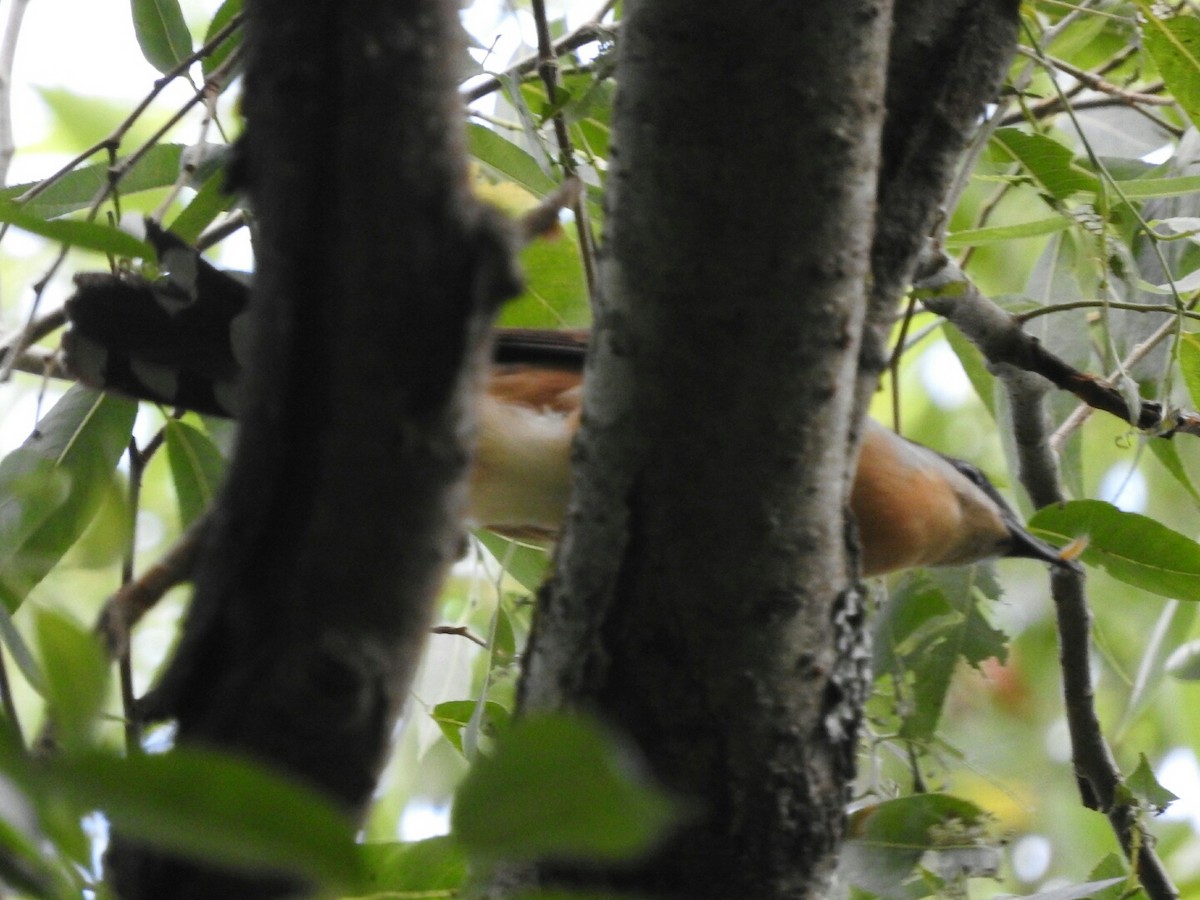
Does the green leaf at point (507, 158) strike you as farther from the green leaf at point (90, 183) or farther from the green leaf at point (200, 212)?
the green leaf at point (90, 183)

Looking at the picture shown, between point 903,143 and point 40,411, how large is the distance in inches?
43.7

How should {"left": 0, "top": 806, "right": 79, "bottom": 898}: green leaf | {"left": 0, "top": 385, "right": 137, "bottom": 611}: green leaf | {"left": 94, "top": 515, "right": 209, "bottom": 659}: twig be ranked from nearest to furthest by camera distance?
{"left": 0, "top": 806, "right": 79, "bottom": 898}: green leaf
{"left": 94, "top": 515, "right": 209, "bottom": 659}: twig
{"left": 0, "top": 385, "right": 137, "bottom": 611}: green leaf

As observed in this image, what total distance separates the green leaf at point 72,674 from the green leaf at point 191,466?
1.11 meters

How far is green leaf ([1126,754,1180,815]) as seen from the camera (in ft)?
4.88

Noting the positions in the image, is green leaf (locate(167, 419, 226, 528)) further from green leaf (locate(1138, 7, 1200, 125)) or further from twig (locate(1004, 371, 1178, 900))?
green leaf (locate(1138, 7, 1200, 125))

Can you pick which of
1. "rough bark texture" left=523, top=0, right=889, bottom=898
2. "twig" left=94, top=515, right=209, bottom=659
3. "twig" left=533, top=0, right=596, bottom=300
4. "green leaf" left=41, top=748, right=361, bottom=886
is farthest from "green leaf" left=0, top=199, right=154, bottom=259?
"twig" left=533, top=0, right=596, bottom=300

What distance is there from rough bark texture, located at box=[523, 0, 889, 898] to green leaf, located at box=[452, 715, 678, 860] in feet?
1.41

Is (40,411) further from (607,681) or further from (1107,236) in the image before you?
(1107,236)

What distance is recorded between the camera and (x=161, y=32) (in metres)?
1.61

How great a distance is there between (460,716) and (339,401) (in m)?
0.97

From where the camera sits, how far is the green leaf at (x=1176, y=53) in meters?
1.50

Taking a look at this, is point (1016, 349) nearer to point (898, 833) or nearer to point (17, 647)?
point (898, 833)

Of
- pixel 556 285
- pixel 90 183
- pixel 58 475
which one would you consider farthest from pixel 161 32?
pixel 58 475

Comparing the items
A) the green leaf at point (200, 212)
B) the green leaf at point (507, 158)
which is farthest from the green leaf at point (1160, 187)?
the green leaf at point (200, 212)
